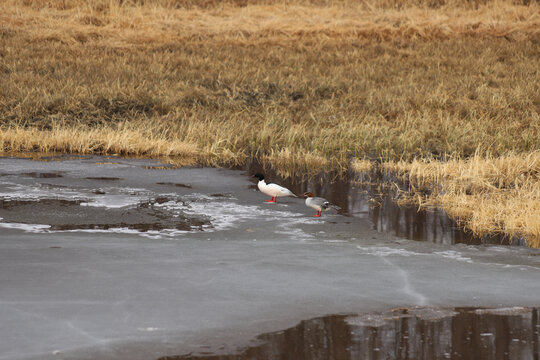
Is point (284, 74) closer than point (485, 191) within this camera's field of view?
No

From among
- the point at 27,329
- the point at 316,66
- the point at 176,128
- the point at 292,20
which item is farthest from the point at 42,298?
the point at 292,20

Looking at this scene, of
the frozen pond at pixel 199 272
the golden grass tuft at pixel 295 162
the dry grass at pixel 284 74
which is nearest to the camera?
the frozen pond at pixel 199 272

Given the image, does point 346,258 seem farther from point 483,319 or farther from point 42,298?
point 42,298

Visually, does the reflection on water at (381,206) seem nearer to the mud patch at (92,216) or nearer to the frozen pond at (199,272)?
the frozen pond at (199,272)

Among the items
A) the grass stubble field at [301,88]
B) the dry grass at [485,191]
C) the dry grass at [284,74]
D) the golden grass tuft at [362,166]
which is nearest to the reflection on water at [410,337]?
the dry grass at [485,191]

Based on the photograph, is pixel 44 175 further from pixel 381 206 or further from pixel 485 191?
pixel 485 191

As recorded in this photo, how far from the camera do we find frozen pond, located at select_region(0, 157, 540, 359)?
589 centimetres

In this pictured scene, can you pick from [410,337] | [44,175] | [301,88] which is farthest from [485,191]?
[301,88]

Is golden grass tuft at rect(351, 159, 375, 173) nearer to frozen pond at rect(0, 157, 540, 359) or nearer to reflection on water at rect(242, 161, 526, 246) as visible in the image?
reflection on water at rect(242, 161, 526, 246)

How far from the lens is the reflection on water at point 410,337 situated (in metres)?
5.44

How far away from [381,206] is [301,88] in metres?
13.5

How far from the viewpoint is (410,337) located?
581cm

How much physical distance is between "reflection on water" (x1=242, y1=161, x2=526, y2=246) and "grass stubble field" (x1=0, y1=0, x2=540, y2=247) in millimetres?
302

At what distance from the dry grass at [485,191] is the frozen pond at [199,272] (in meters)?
0.91
